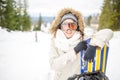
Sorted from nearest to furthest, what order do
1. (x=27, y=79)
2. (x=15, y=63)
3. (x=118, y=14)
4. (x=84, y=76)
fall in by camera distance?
(x=84, y=76) < (x=27, y=79) < (x=15, y=63) < (x=118, y=14)

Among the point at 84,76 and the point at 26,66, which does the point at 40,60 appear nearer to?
the point at 26,66

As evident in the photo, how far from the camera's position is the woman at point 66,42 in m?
2.63

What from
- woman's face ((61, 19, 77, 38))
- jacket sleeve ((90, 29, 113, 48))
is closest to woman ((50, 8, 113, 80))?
woman's face ((61, 19, 77, 38))

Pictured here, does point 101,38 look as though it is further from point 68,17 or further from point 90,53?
point 68,17

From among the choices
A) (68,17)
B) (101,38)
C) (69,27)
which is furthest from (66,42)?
(101,38)

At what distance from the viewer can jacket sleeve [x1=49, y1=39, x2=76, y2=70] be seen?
2.52 m

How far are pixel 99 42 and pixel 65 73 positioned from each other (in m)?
0.79

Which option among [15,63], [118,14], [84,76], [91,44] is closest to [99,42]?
[91,44]

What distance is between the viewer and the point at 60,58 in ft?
8.59

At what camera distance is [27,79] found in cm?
640

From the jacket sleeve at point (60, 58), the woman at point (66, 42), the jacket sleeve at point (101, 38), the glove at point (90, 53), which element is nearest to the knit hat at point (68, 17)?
the woman at point (66, 42)

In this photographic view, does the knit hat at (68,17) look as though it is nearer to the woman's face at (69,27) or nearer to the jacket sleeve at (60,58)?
the woman's face at (69,27)

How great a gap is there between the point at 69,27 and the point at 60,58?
18.1 inches

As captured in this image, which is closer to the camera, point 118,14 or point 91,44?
point 91,44
